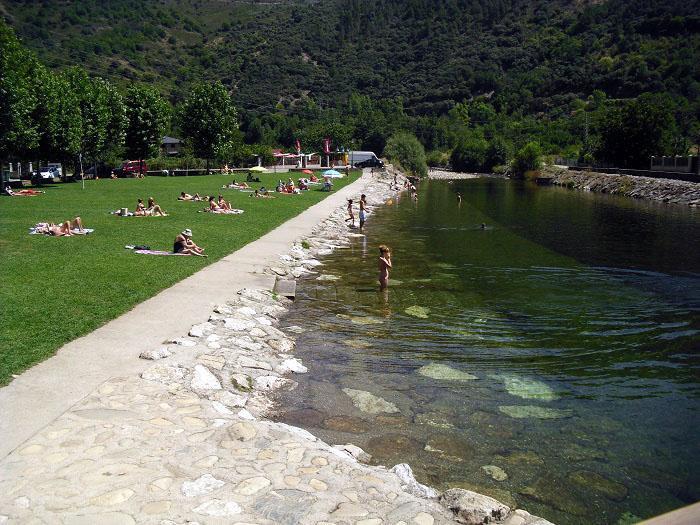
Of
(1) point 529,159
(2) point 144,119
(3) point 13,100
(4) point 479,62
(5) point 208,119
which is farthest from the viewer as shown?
(4) point 479,62

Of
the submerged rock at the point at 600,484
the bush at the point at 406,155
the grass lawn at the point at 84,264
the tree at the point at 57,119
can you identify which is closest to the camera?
the submerged rock at the point at 600,484

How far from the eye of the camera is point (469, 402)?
31.8ft

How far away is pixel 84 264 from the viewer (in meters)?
16.8

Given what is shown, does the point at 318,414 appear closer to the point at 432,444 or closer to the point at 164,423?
the point at 432,444

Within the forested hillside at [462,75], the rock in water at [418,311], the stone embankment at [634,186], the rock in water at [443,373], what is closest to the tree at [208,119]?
the stone embankment at [634,186]

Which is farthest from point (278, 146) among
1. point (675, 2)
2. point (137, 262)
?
point (137, 262)

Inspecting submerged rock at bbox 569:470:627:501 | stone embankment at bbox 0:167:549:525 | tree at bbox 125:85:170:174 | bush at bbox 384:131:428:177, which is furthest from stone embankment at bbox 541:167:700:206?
tree at bbox 125:85:170:174

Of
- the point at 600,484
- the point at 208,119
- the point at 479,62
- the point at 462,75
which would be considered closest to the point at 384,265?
the point at 600,484

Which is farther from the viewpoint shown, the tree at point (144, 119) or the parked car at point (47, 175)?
the tree at point (144, 119)

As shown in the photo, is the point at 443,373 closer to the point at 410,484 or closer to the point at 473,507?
the point at 410,484

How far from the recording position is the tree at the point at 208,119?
72.0 metres

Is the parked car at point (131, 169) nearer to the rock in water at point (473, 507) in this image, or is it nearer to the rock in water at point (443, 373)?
the rock in water at point (443, 373)

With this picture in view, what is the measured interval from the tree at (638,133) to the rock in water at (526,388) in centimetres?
7572

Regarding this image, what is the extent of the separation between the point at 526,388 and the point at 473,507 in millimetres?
4553
